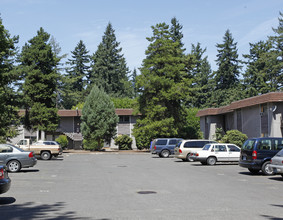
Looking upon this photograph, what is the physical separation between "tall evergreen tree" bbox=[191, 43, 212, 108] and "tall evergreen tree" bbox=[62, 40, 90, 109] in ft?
84.0

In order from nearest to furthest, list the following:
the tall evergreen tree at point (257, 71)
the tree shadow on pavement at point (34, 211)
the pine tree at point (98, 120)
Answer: the tree shadow on pavement at point (34, 211) → the pine tree at point (98, 120) → the tall evergreen tree at point (257, 71)

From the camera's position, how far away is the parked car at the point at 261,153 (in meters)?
18.6

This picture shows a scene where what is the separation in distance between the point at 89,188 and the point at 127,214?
17.6 ft

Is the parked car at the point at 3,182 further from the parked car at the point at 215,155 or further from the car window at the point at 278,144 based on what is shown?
the parked car at the point at 215,155

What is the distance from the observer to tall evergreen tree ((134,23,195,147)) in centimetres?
4975

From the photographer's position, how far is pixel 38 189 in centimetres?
1369

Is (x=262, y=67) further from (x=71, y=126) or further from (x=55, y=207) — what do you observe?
(x=55, y=207)

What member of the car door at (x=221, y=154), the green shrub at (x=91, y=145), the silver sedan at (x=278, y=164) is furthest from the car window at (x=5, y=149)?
the green shrub at (x=91, y=145)

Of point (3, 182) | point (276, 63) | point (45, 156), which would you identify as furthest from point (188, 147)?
point (276, 63)

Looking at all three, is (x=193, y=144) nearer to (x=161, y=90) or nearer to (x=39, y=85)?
(x=161, y=90)

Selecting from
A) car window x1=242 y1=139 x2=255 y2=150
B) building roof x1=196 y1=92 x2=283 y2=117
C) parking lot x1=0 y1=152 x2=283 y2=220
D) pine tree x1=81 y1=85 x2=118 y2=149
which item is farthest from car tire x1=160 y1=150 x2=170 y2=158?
parking lot x1=0 y1=152 x2=283 y2=220

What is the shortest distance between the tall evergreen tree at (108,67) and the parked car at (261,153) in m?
67.9

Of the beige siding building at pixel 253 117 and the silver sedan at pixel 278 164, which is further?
the beige siding building at pixel 253 117

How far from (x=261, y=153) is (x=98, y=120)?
123 ft
